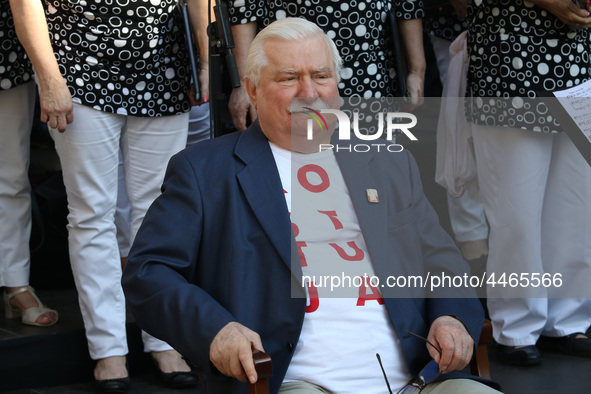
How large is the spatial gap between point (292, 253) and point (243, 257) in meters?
0.12

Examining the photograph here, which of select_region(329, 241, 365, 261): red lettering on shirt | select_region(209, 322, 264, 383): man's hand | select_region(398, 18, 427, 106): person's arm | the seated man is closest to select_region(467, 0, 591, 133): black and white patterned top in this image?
select_region(398, 18, 427, 106): person's arm

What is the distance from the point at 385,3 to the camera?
3.30 metres

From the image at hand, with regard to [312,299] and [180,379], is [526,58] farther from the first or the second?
[180,379]

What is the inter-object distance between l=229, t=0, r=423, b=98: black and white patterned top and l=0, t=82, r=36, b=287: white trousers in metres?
0.87

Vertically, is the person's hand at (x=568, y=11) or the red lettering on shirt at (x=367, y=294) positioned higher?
the person's hand at (x=568, y=11)

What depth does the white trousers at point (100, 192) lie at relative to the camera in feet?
9.90

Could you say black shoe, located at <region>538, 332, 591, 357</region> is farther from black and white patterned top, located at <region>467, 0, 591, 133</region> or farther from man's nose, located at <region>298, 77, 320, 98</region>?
man's nose, located at <region>298, 77, 320, 98</region>

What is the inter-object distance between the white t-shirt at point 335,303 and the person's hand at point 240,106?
907mm

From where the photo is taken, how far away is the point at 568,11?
3117 millimetres

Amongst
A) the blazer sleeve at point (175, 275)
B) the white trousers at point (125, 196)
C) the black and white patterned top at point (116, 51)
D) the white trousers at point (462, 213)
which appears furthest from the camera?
the white trousers at point (462, 213)

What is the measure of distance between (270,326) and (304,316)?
86 millimetres

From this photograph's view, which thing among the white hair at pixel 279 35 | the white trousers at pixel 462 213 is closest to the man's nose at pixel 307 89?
the white hair at pixel 279 35

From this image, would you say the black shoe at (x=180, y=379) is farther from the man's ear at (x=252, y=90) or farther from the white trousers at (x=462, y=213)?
the white trousers at (x=462, y=213)

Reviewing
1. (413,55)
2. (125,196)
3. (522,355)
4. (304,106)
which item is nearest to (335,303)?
(304,106)
